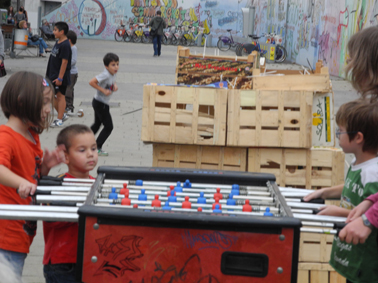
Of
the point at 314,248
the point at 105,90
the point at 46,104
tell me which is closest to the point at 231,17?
the point at 105,90

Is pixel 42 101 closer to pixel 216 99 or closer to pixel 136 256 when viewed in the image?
pixel 136 256

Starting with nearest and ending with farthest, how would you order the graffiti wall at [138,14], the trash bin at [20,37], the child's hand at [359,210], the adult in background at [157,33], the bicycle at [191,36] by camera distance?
the child's hand at [359,210] → the trash bin at [20,37] → the adult in background at [157,33] → the bicycle at [191,36] → the graffiti wall at [138,14]

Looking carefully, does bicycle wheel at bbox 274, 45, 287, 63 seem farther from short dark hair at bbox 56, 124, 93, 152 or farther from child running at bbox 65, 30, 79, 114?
short dark hair at bbox 56, 124, 93, 152

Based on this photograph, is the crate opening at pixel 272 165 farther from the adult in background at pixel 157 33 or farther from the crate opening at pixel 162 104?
the adult in background at pixel 157 33

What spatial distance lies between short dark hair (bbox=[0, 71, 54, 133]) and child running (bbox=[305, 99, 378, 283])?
5.62 feet

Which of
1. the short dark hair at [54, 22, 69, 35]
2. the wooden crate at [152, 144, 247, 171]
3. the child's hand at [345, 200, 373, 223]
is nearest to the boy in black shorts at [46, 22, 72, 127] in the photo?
the short dark hair at [54, 22, 69, 35]

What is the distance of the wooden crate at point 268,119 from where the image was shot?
501 centimetres

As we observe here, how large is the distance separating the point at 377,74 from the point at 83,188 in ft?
5.75

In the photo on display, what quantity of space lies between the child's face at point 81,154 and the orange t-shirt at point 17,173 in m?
0.25

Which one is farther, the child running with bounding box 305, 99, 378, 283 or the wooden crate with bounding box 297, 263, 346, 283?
the wooden crate with bounding box 297, 263, 346, 283

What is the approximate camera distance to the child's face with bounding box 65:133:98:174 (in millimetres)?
3330

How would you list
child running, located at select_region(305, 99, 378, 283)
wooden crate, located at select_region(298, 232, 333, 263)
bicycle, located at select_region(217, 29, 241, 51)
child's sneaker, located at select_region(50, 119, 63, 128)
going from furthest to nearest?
bicycle, located at select_region(217, 29, 241, 51), child's sneaker, located at select_region(50, 119, 63, 128), wooden crate, located at select_region(298, 232, 333, 263), child running, located at select_region(305, 99, 378, 283)

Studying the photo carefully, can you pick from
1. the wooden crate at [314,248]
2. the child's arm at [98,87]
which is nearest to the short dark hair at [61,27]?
the child's arm at [98,87]

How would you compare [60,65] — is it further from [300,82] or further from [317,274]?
[317,274]
